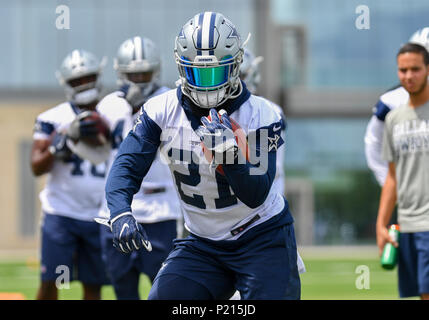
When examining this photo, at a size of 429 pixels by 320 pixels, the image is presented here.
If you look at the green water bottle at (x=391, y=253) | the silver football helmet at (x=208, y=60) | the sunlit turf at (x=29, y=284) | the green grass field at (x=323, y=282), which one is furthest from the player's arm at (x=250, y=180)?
the sunlit turf at (x=29, y=284)

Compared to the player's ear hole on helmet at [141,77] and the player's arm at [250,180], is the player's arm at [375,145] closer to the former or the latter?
the player's ear hole on helmet at [141,77]

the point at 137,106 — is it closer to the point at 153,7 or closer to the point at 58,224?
the point at 58,224

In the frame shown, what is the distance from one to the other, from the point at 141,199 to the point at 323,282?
692 cm

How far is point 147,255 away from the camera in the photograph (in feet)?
19.3

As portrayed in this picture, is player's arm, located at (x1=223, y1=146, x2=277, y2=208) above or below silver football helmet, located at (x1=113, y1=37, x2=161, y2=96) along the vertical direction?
below

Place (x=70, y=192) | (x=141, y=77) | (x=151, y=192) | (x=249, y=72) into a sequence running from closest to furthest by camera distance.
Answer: (x=151, y=192), (x=141, y=77), (x=70, y=192), (x=249, y=72)

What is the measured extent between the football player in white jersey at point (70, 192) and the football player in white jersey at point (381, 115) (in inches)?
86.3

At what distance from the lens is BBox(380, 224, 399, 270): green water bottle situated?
559cm

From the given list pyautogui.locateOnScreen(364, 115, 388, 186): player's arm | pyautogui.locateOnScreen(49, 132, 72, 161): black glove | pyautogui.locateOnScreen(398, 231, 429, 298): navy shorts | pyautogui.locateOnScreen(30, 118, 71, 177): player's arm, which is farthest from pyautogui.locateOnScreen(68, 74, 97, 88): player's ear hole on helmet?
pyautogui.locateOnScreen(398, 231, 429, 298): navy shorts

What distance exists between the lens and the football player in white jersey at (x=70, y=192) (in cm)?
682

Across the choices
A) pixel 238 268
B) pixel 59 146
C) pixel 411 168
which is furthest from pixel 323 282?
pixel 238 268

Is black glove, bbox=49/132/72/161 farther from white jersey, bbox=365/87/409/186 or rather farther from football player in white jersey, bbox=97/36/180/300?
white jersey, bbox=365/87/409/186

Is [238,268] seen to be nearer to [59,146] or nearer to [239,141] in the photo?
[239,141]

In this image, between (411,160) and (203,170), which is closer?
(203,170)
